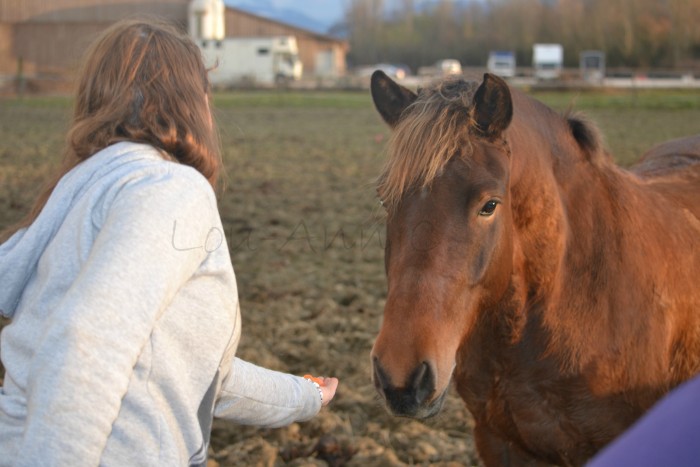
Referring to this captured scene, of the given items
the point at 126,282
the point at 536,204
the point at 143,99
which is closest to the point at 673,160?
the point at 536,204

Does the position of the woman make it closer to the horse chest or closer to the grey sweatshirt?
the grey sweatshirt

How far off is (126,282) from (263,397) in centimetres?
75

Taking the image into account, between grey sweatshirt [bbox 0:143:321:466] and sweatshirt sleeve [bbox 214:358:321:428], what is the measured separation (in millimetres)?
201

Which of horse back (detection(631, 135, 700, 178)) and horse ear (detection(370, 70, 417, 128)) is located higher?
horse ear (detection(370, 70, 417, 128))

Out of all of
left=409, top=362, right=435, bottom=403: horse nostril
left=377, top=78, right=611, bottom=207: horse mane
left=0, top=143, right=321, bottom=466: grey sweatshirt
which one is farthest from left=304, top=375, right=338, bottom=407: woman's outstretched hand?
left=377, top=78, right=611, bottom=207: horse mane

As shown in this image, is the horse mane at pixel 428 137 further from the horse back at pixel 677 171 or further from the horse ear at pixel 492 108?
the horse back at pixel 677 171

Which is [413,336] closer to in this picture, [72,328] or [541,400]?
[541,400]

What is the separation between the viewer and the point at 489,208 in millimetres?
2479

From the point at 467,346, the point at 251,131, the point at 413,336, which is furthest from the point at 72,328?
the point at 251,131

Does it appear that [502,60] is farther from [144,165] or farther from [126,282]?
[126,282]

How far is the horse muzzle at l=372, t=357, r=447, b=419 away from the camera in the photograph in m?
2.21

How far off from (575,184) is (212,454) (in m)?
2.24

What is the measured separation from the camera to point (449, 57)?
71.3 metres

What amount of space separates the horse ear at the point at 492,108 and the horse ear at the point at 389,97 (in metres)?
0.32
